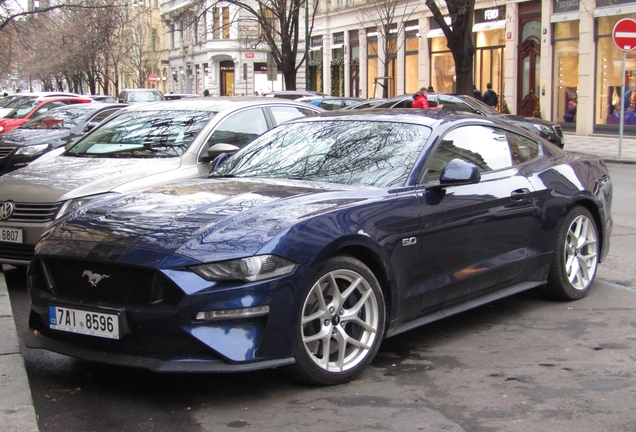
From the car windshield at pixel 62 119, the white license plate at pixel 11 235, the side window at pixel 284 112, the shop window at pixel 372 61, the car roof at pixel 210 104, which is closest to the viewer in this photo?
the white license plate at pixel 11 235

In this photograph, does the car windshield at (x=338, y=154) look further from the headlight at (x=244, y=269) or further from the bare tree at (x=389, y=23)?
the bare tree at (x=389, y=23)

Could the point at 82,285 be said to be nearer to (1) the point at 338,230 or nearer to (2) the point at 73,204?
(1) the point at 338,230

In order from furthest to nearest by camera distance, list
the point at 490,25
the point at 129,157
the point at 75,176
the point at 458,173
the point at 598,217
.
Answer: the point at 490,25 < the point at 129,157 < the point at 75,176 < the point at 598,217 < the point at 458,173

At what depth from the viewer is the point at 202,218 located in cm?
457

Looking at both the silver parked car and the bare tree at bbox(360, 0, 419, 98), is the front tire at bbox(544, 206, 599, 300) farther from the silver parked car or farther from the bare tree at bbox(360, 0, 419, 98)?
the bare tree at bbox(360, 0, 419, 98)

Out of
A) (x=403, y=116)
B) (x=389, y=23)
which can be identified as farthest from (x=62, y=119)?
Result: (x=389, y=23)

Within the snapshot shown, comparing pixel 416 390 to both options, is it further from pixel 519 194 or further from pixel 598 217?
pixel 598 217

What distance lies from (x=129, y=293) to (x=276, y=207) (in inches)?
37.1

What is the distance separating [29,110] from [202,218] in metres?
23.9

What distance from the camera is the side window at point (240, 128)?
842 centimetres

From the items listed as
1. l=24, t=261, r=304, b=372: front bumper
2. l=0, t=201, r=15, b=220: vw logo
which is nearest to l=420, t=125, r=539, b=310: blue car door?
l=24, t=261, r=304, b=372: front bumper

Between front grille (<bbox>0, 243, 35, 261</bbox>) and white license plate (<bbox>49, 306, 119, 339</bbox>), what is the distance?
2733mm

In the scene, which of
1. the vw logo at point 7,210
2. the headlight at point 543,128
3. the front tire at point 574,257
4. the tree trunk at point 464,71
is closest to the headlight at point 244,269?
the front tire at point 574,257

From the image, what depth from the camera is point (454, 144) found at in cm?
580
